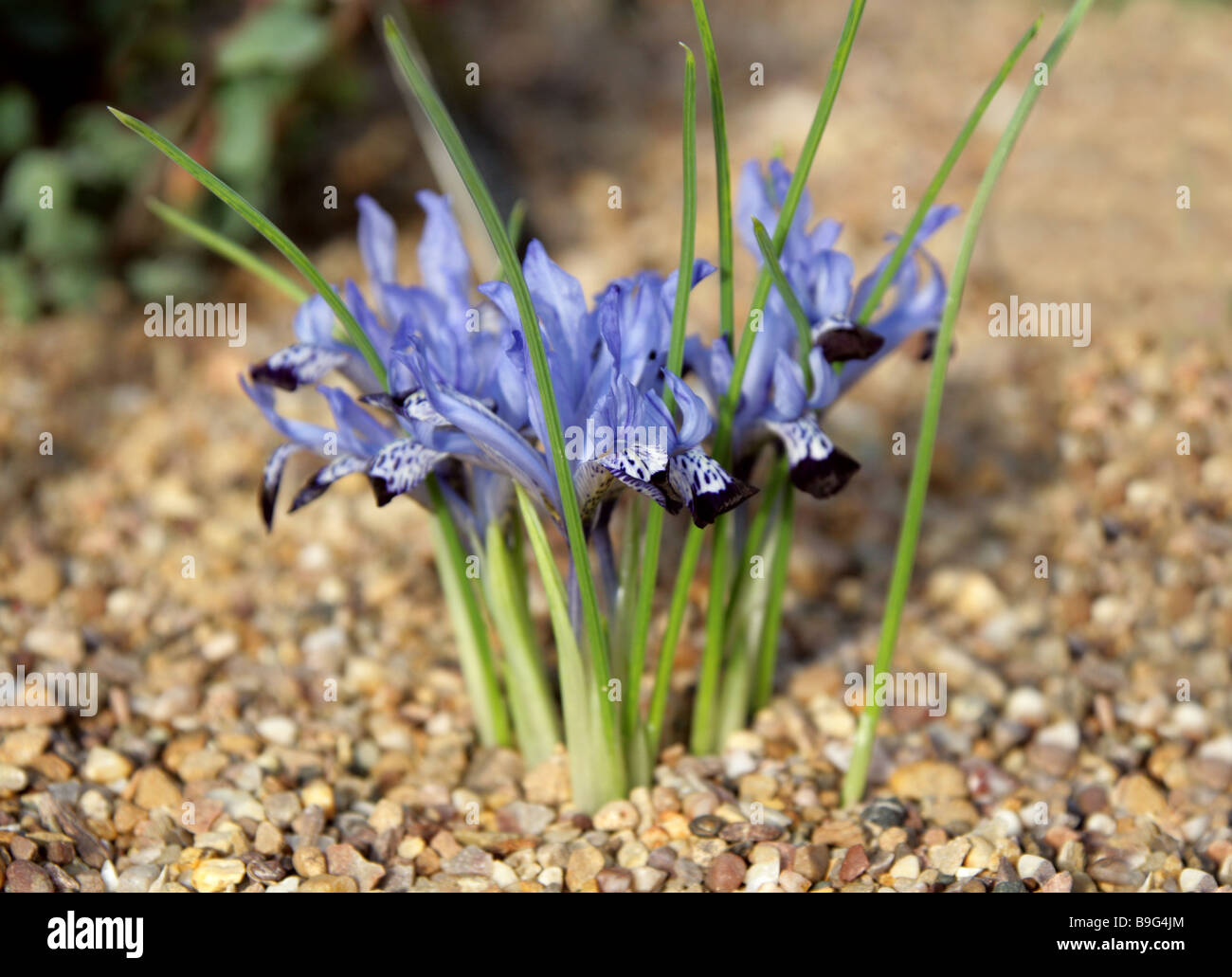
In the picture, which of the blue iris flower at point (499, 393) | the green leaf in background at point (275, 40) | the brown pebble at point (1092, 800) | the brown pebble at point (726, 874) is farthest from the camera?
the green leaf in background at point (275, 40)

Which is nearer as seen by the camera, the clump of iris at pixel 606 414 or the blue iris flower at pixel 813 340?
the clump of iris at pixel 606 414

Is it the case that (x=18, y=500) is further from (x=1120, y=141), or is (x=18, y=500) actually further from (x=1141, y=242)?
(x=1120, y=141)

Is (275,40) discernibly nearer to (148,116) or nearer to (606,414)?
(148,116)

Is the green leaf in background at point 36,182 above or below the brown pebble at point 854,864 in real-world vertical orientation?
above

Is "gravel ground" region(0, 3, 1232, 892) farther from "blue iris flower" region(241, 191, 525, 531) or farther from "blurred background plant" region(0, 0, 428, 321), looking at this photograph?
"blue iris flower" region(241, 191, 525, 531)

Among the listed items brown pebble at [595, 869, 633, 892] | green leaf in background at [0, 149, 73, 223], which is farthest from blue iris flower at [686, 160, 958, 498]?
green leaf in background at [0, 149, 73, 223]

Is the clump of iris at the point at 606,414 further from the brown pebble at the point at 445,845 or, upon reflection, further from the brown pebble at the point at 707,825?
the brown pebble at the point at 445,845

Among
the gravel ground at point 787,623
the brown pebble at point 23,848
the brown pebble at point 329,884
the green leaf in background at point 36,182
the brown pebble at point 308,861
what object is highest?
the green leaf in background at point 36,182

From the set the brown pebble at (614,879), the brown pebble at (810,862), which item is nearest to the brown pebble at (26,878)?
the brown pebble at (614,879)
